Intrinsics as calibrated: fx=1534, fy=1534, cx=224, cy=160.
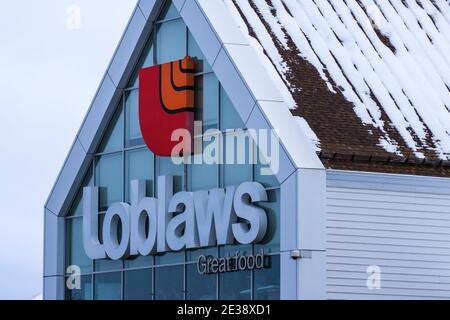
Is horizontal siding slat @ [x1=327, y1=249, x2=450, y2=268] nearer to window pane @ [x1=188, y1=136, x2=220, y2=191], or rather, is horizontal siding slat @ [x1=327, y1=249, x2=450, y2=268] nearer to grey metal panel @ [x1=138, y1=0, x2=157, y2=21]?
window pane @ [x1=188, y1=136, x2=220, y2=191]

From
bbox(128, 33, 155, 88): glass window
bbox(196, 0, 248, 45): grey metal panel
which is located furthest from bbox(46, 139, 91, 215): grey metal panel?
bbox(196, 0, 248, 45): grey metal panel

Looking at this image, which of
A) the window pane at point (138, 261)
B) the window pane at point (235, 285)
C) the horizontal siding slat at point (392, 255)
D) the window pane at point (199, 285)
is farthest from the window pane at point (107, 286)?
the horizontal siding slat at point (392, 255)

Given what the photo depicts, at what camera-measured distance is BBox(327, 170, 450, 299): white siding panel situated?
3272 cm

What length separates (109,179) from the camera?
39.1 metres

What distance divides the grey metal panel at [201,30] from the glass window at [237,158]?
206cm

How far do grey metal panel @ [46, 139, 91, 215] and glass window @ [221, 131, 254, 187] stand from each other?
20.7ft

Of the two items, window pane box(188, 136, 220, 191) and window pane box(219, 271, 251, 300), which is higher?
window pane box(188, 136, 220, 191)

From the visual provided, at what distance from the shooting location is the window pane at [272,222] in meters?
32.9

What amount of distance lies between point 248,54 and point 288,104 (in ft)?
5.04

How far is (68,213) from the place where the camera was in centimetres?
4072

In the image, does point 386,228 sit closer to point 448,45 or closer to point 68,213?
point 448,45

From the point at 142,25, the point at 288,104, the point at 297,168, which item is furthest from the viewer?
the point at 142,25

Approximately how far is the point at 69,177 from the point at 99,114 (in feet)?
6.87
